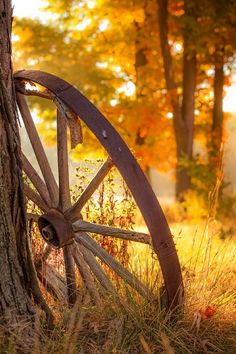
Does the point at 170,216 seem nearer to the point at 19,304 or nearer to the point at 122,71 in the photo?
the point at 122,71

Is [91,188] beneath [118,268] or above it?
above

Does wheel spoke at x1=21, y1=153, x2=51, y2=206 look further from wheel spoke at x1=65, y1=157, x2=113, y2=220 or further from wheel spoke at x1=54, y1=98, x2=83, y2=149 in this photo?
wheel spoke at x1=54, y1=98, x2=83, y2=149

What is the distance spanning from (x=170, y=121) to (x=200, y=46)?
3256 millimetres

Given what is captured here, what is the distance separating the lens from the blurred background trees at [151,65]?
12.1 metres

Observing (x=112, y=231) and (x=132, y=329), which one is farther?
(x=112, y=231)

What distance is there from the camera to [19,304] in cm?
356

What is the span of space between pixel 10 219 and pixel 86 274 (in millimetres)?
752

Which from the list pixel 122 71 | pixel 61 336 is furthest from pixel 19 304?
pixel 122 71

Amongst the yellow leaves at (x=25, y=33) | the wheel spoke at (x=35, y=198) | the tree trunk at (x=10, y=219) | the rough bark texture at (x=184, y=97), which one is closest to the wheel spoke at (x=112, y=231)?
the wheel spoke at (x=35, y=198)

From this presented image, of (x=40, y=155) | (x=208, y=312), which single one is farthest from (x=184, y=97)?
(x=208, y=312)

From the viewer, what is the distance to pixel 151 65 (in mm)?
14703

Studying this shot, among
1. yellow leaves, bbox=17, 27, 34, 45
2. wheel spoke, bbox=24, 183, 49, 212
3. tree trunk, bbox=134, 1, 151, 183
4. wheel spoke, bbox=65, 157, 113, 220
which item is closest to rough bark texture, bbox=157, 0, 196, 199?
tree trunk, bbox=134, 1, 151, 183

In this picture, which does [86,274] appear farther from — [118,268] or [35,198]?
[35,198]

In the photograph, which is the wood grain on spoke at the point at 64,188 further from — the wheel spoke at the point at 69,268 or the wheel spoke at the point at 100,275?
the wheel spoke at the point at 100,275
